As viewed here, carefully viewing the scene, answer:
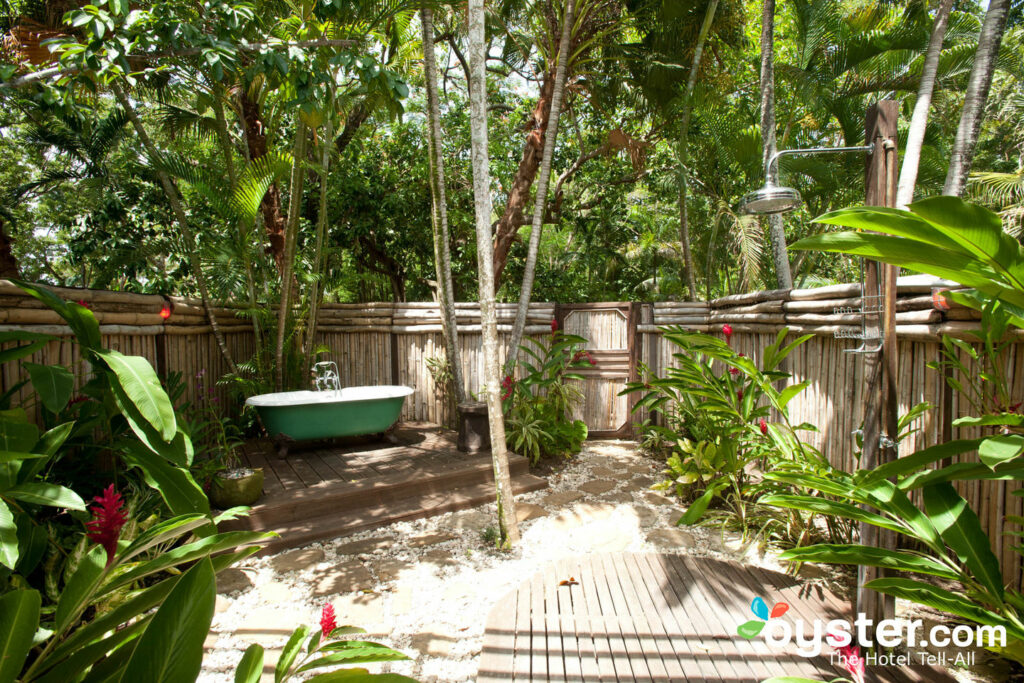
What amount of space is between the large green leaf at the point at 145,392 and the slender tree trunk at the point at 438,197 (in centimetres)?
284

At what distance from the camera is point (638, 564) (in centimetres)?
277

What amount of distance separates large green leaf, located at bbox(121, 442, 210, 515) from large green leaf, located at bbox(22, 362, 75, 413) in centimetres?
34

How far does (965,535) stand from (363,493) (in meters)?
3.28

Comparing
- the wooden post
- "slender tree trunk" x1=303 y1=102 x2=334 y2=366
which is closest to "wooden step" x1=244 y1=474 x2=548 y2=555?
"slender tree trunk" x1=303 y1=102 x2=334 y2=366

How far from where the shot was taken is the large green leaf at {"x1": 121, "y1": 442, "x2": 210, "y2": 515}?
1.82 metres

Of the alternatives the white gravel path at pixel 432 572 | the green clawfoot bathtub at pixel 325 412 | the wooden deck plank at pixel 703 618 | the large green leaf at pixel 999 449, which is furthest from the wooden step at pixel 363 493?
the large green leaf at pixel 999 449

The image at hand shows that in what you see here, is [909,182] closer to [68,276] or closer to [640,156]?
[640,156]

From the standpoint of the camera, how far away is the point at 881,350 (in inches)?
80.8

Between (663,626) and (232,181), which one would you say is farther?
(232,181)

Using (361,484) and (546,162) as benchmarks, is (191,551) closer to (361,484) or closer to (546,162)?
(361,484)

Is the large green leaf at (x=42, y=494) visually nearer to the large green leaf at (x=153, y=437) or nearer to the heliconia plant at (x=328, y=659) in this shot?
the large green leaf at (x=153, y=437)

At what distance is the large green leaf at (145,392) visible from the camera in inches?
68.5

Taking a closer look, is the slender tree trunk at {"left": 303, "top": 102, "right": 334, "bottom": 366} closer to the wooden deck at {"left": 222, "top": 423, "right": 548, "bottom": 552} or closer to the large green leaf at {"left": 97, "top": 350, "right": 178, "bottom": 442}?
the wooden deck at {"left": 222, "top": 423, "right": 548, "bottom": 552}

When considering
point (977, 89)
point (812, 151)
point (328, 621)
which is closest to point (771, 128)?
point (977, 89)
